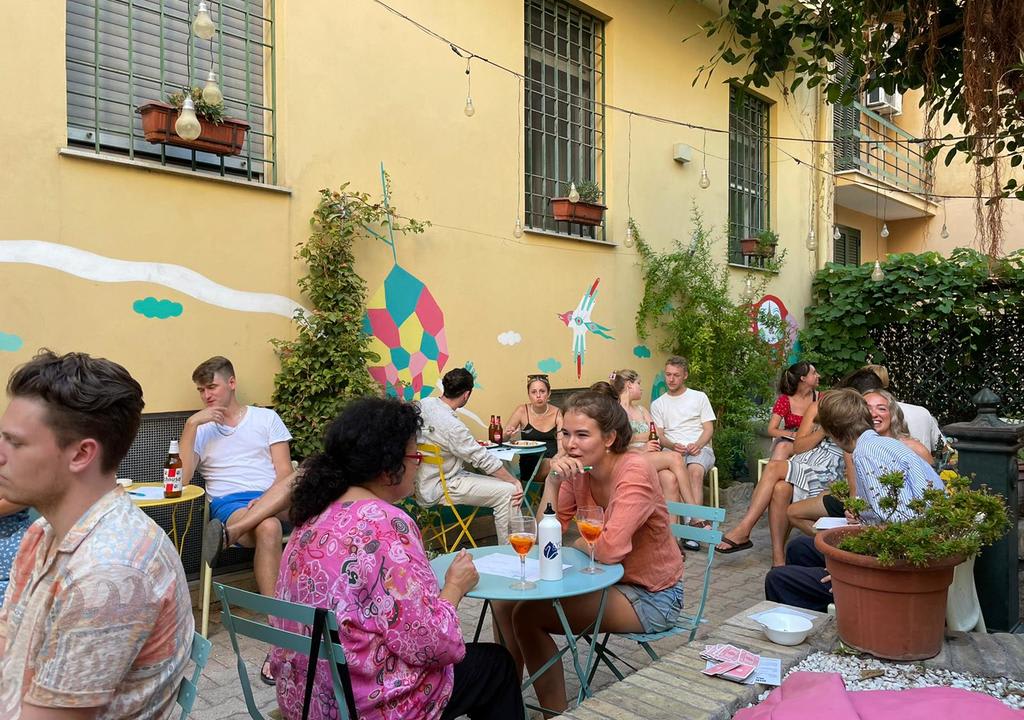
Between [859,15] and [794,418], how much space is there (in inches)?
142

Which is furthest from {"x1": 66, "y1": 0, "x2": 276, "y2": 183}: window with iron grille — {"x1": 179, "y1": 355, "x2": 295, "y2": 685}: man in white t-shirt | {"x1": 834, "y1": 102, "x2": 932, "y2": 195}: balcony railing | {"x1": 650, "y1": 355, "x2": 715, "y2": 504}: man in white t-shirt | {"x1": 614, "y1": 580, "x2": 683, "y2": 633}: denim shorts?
{"x1": 834, "y1": 102, "x2": 932, "y2": 195}: balcony railing

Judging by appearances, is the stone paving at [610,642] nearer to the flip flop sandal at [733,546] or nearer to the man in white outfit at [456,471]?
the flip flop sandal at [733,546]

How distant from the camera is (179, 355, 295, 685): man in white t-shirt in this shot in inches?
→ 191

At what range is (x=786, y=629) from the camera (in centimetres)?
280

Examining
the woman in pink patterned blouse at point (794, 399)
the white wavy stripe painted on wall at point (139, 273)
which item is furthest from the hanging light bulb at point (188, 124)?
the woman in pink patterned blouse at point (794, 399)

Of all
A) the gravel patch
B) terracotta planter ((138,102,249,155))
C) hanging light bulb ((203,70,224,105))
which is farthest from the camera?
terracotta planter ((138,102,249,155))

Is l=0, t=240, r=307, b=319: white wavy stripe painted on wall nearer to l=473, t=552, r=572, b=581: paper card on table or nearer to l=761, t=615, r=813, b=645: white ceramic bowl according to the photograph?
l=473, t=552, r=572, b=581: paper card on table

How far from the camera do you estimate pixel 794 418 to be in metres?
7.46

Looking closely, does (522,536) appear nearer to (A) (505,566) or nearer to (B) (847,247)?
(A) (505,566)

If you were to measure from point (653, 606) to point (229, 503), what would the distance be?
2859 millimetres

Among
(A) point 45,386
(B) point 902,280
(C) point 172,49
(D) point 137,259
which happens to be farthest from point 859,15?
(B) point 902,280

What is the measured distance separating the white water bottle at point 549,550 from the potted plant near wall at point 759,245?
28.2ft

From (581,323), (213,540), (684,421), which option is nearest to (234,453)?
(213,540)

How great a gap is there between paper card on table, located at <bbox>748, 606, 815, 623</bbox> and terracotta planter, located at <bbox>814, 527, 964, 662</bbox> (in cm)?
20
